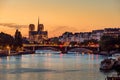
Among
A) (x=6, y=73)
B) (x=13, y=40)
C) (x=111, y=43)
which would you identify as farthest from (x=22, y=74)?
(x=13, y=40)

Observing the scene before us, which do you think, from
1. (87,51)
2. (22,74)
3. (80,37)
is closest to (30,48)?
(87,51)

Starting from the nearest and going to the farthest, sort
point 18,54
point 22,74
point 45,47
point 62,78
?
1. point 62,78
2. point 22,74
3. point 18,54
4. point 45,47

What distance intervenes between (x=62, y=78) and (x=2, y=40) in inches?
1119

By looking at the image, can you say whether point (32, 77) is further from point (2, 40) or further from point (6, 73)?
point (2, 40)

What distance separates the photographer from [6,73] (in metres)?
25.5

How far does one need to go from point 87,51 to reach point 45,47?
5447 mm

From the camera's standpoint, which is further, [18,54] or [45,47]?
[45,47]

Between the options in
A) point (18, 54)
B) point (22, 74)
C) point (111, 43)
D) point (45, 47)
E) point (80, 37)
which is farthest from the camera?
point (80, 37)

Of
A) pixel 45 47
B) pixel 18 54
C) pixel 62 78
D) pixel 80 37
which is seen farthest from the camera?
pixel 80 37

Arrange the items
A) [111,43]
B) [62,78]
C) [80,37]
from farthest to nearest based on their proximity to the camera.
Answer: [80,37]
[111,43]
[62,78]

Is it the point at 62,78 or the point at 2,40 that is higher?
the point at 2,40

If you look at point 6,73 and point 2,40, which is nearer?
point 6,73

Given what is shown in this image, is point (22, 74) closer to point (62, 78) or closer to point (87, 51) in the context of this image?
point (62, 78)

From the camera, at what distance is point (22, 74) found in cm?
2525
